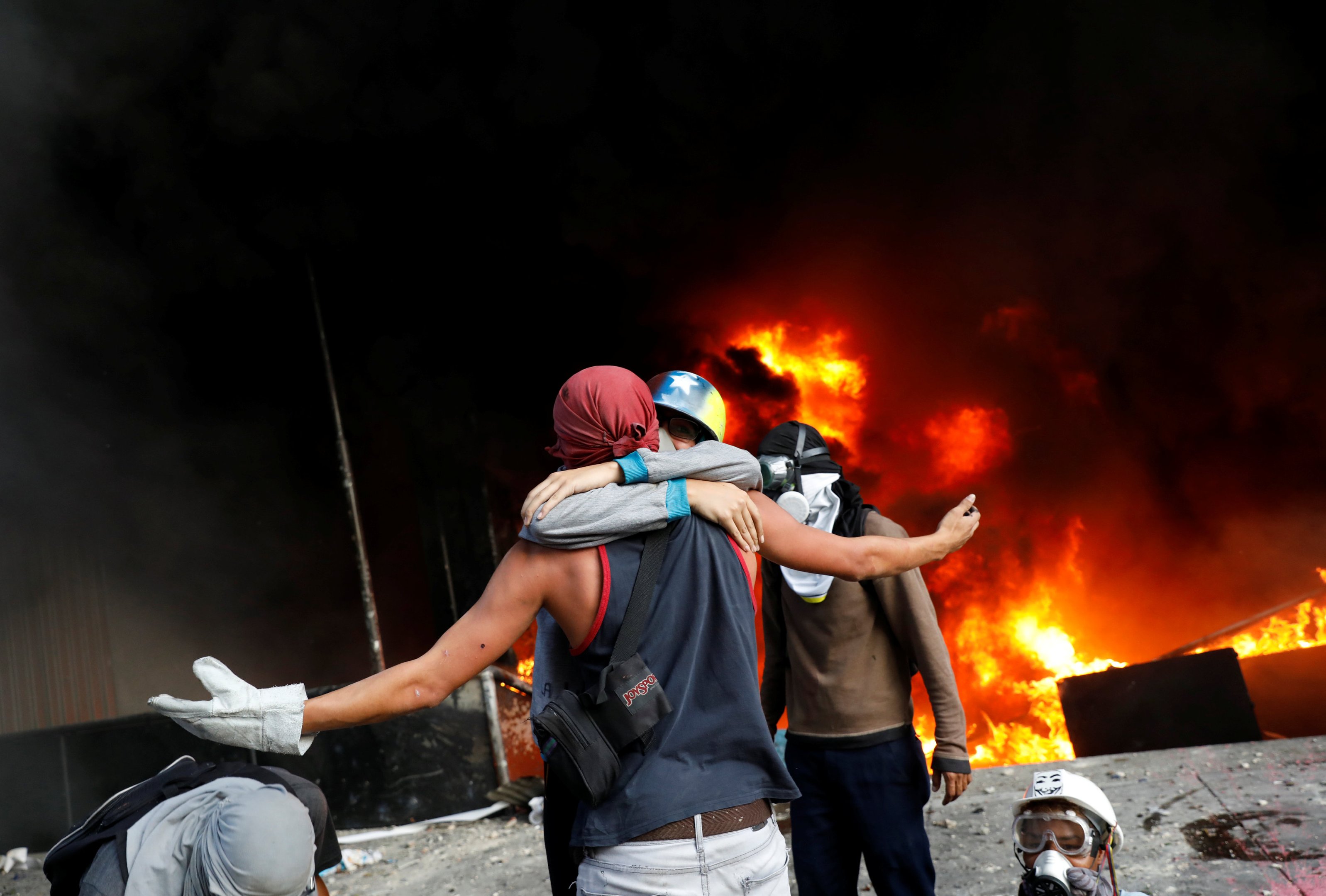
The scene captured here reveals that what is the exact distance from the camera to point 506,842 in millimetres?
4953

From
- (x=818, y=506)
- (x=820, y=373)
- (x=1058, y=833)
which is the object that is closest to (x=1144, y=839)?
(x=1058, y=833)

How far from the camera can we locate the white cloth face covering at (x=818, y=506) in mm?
2742

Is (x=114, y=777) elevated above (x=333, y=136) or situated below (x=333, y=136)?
below

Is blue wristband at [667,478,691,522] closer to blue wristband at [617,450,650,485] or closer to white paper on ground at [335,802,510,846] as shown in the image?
blue wristband at [617,450,650,485]

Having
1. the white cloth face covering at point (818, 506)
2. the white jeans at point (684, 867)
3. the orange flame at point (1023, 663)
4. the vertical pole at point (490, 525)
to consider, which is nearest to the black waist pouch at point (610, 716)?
the white jeans at point (684, 867)

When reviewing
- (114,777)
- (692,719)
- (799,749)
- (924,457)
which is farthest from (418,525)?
(692,719)

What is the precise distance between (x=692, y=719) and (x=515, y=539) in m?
7.70

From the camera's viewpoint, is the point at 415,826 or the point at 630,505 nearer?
the point at 630,505

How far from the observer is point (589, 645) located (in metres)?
1.60

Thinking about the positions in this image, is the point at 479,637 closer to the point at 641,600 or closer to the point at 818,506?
the point at 641,600

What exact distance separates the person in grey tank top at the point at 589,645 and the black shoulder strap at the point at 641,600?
0.13ft

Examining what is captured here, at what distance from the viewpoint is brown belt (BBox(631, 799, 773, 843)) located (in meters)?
1.51

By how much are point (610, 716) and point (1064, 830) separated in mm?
1633

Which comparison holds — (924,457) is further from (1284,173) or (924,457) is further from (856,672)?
(856,672)
